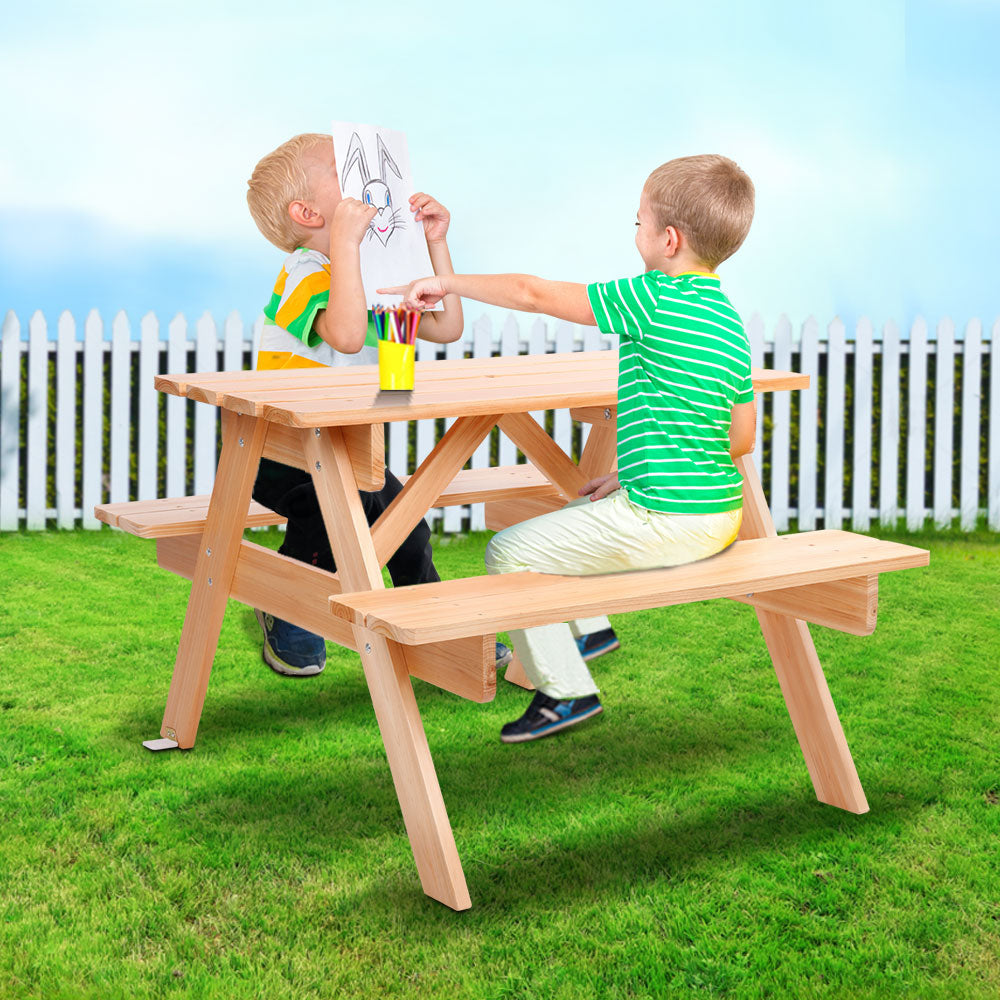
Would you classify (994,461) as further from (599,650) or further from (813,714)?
(813,714)

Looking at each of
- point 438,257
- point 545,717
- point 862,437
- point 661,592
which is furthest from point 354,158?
point 862,437

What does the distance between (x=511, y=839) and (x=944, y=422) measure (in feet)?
19.8

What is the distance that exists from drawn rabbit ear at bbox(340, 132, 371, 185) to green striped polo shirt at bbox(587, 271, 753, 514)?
961 mm

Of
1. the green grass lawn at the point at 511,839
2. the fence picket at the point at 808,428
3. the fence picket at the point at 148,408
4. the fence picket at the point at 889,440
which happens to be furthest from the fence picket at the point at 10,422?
the fence picket at the point at 889,440

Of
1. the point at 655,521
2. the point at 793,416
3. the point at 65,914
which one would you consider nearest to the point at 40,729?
the point at 65,914

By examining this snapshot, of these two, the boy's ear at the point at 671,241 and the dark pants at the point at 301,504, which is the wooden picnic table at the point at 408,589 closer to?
the dark pants at the point at 301,504

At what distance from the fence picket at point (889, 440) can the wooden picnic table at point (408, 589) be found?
4334mm

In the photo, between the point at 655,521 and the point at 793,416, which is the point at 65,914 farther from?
the point at 793,416

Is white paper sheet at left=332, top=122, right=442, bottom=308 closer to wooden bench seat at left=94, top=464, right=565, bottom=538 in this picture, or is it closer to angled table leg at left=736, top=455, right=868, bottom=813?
wooden bench seat at left=94, top=464, right=565, bottom=538

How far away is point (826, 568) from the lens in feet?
11.3

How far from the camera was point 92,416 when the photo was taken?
27.9ft

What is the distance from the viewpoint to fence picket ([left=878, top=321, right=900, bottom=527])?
8.56 meters

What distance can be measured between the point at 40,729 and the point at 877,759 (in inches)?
106

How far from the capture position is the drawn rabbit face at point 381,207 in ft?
13.1
